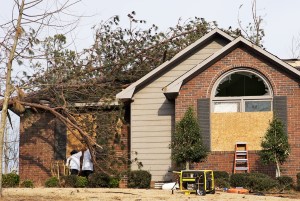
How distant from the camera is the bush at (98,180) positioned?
74.4 ft

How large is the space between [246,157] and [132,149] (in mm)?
4379

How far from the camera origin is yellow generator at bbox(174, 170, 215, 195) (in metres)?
17.6

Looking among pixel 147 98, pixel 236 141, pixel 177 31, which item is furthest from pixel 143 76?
pixel 236 141

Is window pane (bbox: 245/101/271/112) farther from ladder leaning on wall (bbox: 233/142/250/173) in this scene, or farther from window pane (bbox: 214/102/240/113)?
ladder leaning on wall (bbox: 233/142/250/173)

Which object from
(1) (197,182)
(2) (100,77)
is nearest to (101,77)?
(2) (100,77)

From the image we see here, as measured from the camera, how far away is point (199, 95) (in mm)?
23328

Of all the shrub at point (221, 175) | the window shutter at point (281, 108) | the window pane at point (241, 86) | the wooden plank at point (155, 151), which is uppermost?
the window pane at point (241, 86)

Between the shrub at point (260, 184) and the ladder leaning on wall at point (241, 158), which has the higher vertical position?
the ladder leaning on wall at point (241, 158)

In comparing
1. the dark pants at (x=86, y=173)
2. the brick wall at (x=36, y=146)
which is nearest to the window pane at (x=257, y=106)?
the dark pants at (x=86, y=173)

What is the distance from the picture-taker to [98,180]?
2273cm

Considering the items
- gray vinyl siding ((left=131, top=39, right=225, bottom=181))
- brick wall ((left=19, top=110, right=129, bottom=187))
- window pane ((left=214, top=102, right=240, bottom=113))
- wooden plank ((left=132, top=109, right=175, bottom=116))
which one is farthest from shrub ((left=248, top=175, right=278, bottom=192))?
brick wall ((left=19, top=110, right=129, bottom=187))

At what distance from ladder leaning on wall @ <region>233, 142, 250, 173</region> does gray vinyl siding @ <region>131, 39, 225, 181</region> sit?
Answer: 2773 millimetres

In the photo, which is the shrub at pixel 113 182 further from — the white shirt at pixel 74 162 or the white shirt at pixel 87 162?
the white shirt at pixel 74 162

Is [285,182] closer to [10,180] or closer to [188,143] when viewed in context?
[188,143]
